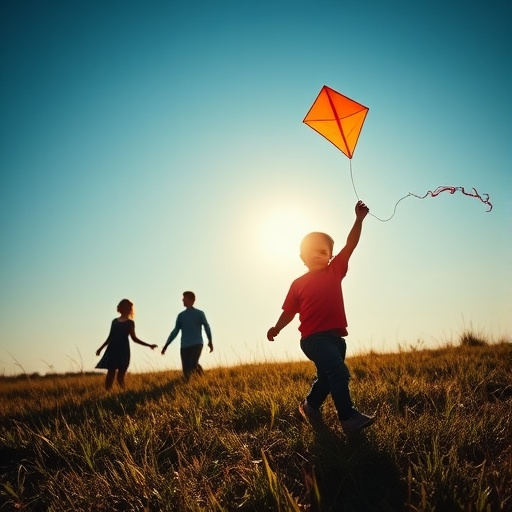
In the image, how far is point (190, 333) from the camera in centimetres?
877

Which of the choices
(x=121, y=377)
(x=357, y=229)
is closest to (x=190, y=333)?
(x=121, y=377)

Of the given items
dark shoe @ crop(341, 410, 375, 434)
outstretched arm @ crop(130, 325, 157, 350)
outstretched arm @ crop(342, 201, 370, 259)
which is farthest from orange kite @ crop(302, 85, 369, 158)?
outstretched arm @ crop(130, 325, 157, 350)

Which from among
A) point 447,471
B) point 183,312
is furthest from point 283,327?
point 183,312

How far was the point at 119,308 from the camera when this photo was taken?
888cm

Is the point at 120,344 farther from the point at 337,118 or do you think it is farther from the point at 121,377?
the point at 337,118

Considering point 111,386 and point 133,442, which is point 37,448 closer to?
point 133,442

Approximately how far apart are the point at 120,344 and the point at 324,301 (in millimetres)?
6666

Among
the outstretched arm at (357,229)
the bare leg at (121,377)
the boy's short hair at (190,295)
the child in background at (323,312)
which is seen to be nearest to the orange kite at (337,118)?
the outstretched arm at (357,229)

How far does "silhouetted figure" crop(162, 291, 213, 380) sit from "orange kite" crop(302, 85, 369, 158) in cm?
552

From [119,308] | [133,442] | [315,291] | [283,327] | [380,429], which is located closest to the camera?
[380,429]

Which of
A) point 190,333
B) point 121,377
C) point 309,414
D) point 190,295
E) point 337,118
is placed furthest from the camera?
point 190,295

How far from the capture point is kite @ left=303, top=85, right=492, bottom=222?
491cm

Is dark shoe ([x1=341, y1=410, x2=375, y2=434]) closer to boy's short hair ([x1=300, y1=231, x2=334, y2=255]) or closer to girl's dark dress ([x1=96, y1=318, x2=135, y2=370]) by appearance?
boy's short hair ([x1=300, y1=231, x2=334, y2=255])

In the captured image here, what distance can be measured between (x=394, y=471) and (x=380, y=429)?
59cm
